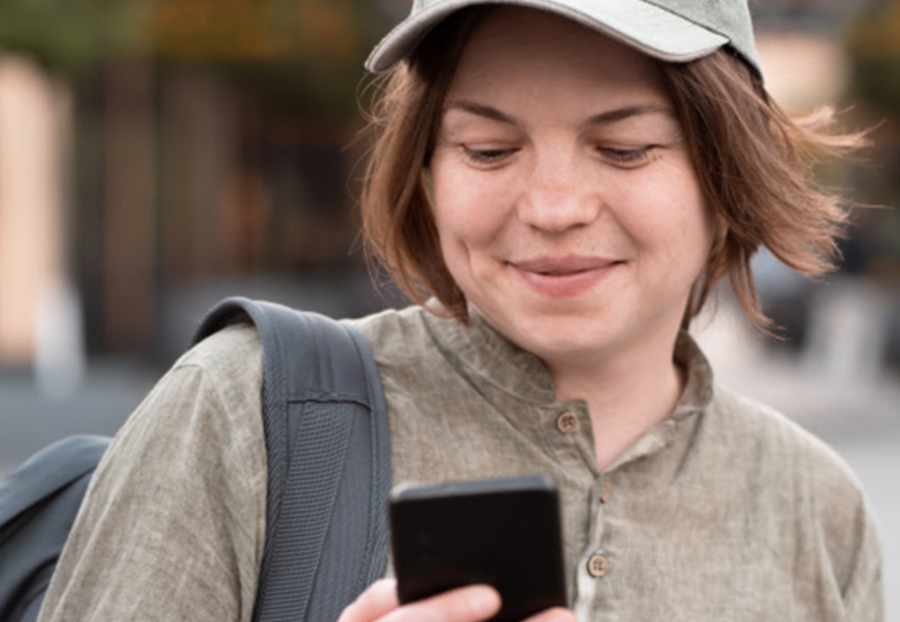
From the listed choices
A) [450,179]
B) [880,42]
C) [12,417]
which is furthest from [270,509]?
[880,42]

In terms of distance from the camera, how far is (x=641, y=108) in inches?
66.2

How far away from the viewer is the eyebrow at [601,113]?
166 cm

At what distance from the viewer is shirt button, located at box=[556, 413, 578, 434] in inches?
72.1

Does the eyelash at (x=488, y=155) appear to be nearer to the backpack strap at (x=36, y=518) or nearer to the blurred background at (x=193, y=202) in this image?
the backpack strap at (x=36, y=518)

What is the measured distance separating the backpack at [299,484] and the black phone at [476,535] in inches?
10.9

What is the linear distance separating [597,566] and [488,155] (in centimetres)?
54

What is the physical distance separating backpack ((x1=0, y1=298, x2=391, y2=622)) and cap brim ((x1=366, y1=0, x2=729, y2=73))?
37cm

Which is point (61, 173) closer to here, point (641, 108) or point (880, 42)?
point (880, 42)

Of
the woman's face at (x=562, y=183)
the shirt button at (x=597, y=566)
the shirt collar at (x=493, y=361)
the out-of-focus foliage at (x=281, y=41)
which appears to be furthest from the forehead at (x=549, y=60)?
the out-of-focus foliage at (x=281, y=41)

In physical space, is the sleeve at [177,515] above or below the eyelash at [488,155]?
below

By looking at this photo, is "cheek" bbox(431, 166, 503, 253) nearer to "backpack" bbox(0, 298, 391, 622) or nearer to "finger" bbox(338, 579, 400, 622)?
"backpack" bbox(0, 298, 391, 622)

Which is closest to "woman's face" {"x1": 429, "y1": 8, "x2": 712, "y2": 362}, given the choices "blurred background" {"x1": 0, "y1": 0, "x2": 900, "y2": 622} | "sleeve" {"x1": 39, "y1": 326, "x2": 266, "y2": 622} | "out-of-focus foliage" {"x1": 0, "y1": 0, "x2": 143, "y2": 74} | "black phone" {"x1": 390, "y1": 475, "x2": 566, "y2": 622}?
"sleeve" {"x1": 39, "y1": 326, "x2": 266, "y2": 622}

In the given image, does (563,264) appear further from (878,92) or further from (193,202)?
(878,92)

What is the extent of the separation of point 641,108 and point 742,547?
628 mm
